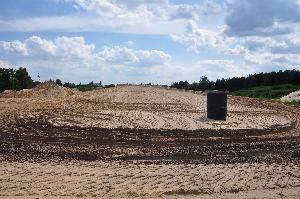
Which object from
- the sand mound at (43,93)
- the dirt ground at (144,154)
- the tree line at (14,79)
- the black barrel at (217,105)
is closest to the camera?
the dirt ground at (144,154)

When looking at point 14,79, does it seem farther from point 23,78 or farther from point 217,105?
point 217,105

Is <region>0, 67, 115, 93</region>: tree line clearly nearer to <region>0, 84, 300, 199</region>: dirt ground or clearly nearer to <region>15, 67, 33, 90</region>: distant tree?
<region>15, 67, 33, 90</region>: distant tree

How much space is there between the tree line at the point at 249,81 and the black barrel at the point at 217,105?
106 feet

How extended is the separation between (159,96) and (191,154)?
49.1 feet

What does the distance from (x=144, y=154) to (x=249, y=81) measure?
149ft

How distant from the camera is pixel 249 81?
56.8 m

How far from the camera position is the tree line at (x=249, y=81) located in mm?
52406

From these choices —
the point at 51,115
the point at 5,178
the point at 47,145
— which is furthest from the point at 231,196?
the point at 51,115

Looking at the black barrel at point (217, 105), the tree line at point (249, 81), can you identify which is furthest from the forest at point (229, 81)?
the black barrel at point (217, 105)

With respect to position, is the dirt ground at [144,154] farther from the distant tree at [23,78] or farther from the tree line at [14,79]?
the distant tree at [23,78]

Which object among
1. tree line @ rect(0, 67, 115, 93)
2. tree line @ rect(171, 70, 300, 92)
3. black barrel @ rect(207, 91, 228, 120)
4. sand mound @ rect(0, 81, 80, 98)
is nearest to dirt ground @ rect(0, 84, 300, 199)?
black barrel @ rect(207, 91, 228, 120)

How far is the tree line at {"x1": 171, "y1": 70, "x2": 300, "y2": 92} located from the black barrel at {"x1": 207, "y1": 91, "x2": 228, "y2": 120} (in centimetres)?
3225

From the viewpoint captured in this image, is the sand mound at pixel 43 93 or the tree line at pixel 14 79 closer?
the sand mound at pixel 43 93

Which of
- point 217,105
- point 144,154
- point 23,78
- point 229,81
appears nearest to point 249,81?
point 229,81
